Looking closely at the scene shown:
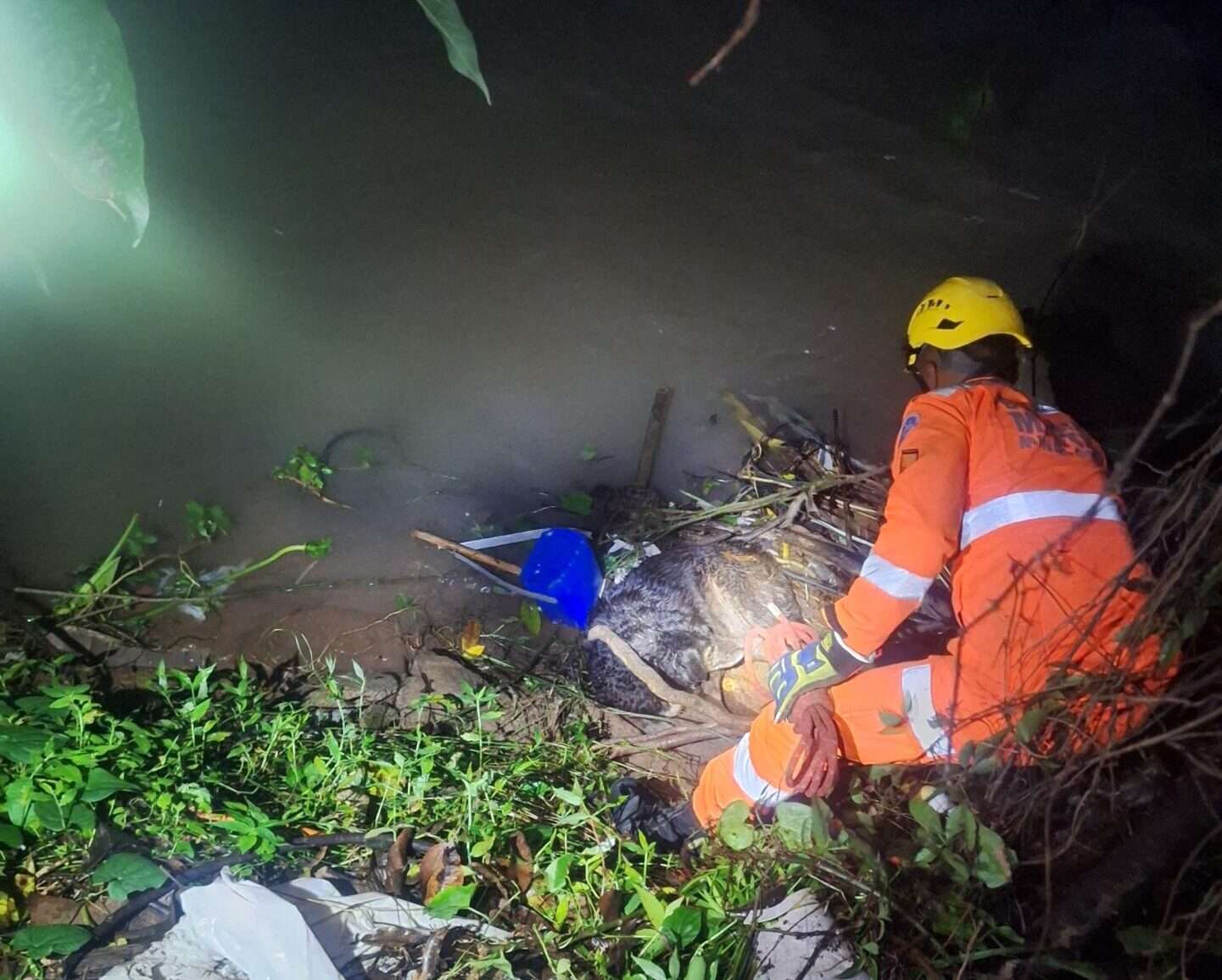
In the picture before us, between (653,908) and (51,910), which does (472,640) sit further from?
(51,910)

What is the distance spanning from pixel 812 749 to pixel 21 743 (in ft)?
7.26

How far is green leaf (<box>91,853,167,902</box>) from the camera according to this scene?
193 centimetres

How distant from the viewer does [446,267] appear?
482 cm

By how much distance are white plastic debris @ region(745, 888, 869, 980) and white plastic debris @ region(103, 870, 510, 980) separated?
688 mm

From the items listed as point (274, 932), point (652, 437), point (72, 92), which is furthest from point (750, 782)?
point (72, 92)

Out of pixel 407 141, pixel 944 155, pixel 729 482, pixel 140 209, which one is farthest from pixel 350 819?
pixel 944 155

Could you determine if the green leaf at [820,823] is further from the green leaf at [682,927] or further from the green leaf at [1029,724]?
the green leaf at [1029,724]

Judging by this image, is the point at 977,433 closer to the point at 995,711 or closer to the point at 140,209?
the point at 995,711

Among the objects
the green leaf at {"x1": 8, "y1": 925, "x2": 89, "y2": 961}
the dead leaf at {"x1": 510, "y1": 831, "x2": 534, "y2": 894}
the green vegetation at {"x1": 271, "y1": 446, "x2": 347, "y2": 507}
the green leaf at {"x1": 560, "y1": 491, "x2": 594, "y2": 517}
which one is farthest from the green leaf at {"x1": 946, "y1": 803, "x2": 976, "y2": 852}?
the green vegetation at {"x1": 271, "y1": 446, "x2": 347, "y2": 507}

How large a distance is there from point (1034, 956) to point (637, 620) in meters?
1.93

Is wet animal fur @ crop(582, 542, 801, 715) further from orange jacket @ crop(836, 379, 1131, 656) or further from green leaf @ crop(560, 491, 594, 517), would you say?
orange jacket @ crop(836, 379, 1131, 656)

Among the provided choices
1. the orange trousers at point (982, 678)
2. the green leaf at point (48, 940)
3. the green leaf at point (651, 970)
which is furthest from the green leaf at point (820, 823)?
the green leaf at point (48, 940)

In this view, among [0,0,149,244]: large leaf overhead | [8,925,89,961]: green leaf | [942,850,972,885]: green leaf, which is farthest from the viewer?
[942,850,972,885]: green leaf

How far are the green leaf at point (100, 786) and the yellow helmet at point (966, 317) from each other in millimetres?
2813
